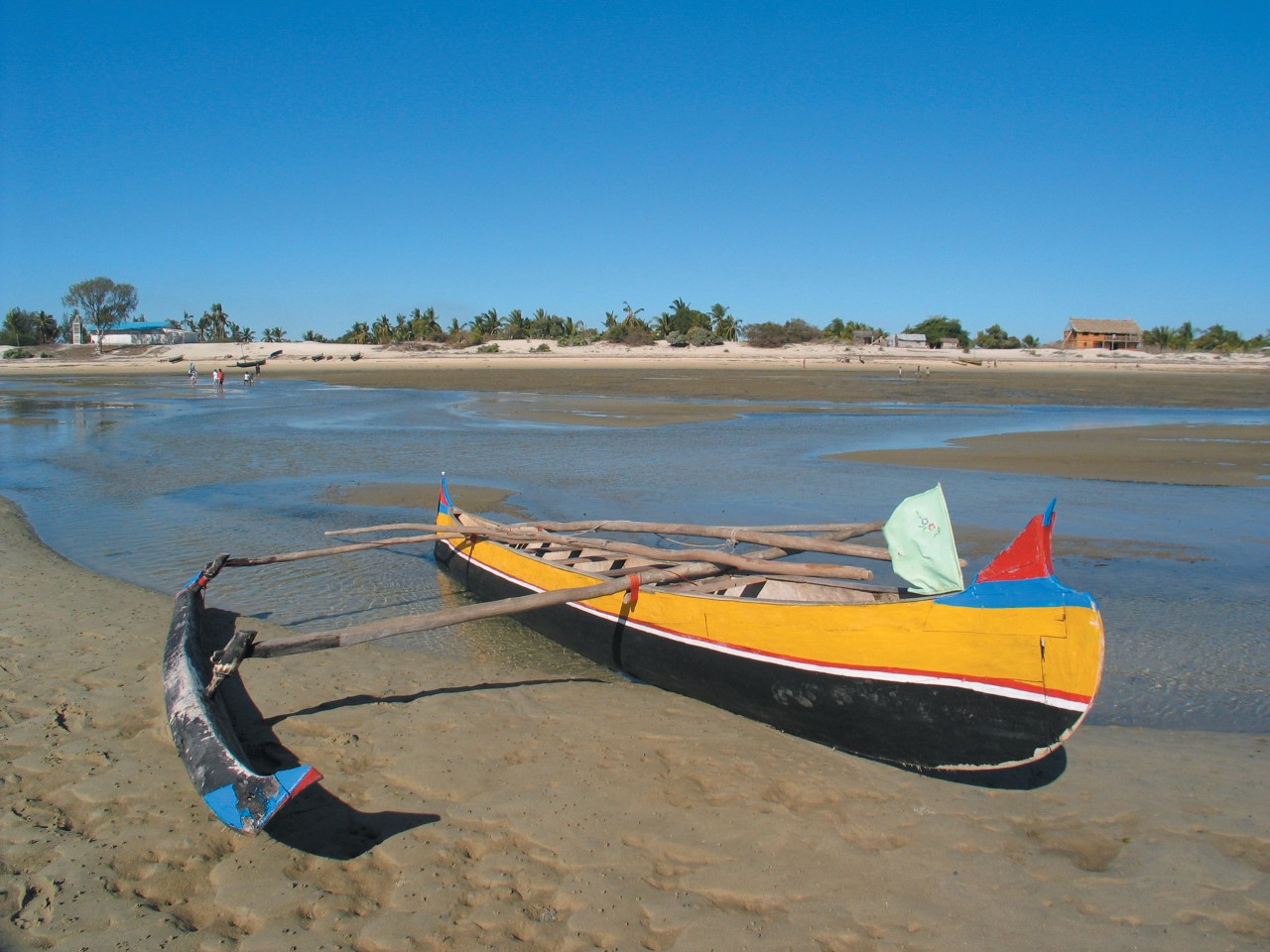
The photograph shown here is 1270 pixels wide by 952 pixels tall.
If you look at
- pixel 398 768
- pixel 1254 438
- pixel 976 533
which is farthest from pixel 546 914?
pixel 1254 438

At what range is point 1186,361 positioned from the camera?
56812 millimetres

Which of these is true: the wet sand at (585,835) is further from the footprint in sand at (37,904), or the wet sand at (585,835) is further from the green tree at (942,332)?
the green tree at (942,332)

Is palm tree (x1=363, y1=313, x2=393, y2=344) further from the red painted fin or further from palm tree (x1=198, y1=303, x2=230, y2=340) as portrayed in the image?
the red painted fin

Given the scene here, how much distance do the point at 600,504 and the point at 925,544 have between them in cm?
706

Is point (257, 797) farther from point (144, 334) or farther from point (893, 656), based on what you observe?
point (144, 334)

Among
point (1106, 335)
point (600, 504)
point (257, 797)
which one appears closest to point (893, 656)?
point (257, 797)

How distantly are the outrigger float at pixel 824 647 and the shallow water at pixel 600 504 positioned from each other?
90cm

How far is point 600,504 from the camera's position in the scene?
452 inches

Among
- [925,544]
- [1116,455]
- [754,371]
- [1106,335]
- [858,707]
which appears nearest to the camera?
[858,707]

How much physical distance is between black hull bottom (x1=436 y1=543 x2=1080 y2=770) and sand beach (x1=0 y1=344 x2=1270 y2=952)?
124 millimetres

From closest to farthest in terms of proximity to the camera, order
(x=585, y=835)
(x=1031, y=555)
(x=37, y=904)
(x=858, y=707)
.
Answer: (x=37, y=904) < (x=585, y=835) < (x=1031, y=555) < (x=858, y=707)

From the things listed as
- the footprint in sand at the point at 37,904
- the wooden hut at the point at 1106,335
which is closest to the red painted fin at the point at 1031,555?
the footprint in sand at the point at 37,904

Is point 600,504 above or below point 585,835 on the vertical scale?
above

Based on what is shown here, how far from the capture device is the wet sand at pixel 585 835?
306 cm
